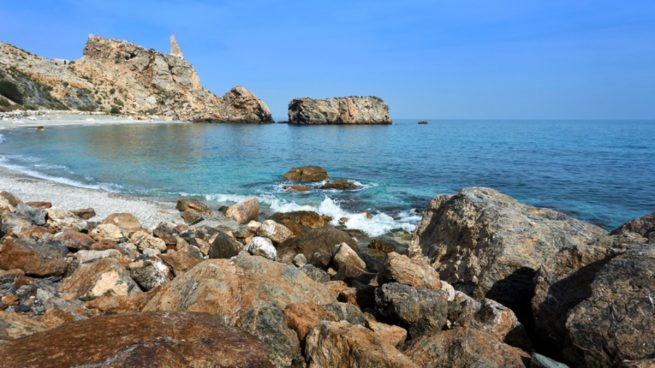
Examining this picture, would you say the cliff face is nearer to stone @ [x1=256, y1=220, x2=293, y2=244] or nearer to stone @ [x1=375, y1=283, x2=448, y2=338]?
stone @ [x1=256, y1=220, x2=293, y2=244]

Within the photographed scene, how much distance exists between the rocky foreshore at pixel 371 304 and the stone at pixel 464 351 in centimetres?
2

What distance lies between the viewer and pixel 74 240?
10047 mm

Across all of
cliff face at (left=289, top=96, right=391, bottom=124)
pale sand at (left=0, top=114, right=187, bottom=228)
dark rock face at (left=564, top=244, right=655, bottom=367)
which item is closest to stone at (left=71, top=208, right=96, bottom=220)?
pale sand at (left=0, top=114, right=187, bottom=228)

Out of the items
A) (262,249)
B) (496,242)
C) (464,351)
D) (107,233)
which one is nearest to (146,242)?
(107,233)

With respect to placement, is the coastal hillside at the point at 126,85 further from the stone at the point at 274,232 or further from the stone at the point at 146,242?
the stone at the point at 146,242

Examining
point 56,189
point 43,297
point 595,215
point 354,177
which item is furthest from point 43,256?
point 354,177

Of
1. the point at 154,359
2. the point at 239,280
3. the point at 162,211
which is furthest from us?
the point at 162,211

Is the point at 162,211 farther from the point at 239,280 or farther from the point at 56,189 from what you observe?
the point at 239,280

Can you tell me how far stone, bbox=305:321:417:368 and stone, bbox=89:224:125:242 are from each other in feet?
28.1

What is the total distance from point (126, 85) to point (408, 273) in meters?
144

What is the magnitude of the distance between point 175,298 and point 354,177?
27.8m

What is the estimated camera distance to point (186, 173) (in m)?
31.5

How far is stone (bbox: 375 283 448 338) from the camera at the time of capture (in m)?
5.86

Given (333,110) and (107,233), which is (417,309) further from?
(333,110)
